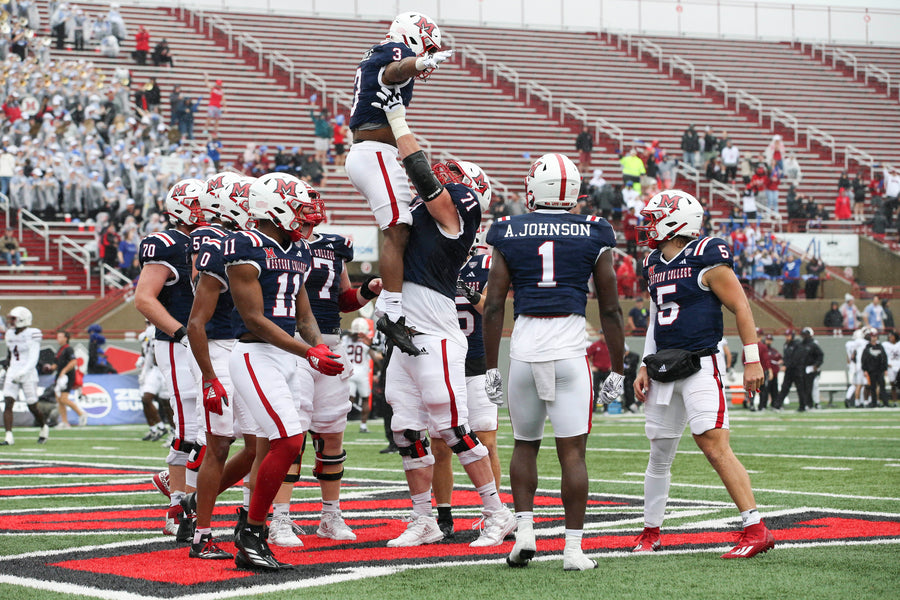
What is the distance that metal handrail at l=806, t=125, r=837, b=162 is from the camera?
1528 inches

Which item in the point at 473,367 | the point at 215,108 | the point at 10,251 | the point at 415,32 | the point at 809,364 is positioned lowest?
the point at 809,364

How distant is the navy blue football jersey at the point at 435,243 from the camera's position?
22.7 feet

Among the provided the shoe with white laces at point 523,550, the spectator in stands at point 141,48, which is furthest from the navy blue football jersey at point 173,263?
the spectator in stands at point 141,48

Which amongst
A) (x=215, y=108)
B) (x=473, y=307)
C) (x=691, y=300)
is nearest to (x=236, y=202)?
(x=473, y=307)

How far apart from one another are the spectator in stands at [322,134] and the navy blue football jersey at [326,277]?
75.7ft

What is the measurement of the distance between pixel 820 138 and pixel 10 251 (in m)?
26.0

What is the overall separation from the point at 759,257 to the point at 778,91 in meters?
15.0

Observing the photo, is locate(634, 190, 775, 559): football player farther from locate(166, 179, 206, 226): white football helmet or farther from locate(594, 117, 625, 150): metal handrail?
locate(594, 117, 625, 150): metal handrail

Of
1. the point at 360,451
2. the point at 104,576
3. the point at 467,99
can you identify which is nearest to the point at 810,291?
the point at 467,99

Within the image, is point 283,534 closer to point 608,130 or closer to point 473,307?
point 473,307

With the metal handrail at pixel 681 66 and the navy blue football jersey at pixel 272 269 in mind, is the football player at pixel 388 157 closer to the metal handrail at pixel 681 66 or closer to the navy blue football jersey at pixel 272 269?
the navy blue football jersey at pixel 272 269

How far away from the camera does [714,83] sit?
1646 inches

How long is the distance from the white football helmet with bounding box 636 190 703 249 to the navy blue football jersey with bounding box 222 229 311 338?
196 cm

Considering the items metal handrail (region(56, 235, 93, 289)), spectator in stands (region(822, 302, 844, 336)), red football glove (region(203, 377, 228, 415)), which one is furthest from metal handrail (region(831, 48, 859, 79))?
red football glove (region(203, 377, 228, 415))
